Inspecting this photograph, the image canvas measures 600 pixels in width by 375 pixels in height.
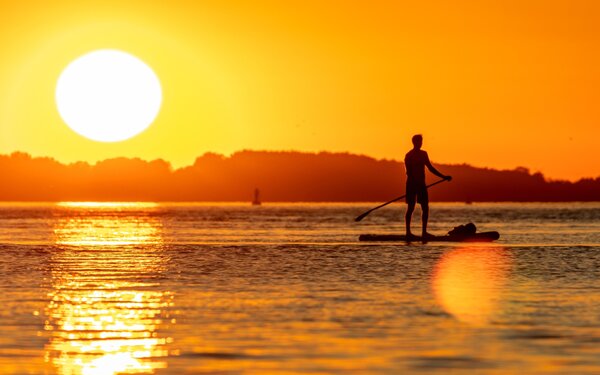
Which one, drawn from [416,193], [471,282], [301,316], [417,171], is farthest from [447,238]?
[301,316]

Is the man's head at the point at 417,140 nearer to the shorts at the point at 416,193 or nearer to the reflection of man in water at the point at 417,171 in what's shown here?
the reflection of man in water at the point at 417,171

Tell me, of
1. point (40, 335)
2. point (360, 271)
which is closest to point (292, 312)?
point (40, 335)

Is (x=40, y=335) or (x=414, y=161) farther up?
(x=414, y=161)

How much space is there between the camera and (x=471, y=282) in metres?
20.2

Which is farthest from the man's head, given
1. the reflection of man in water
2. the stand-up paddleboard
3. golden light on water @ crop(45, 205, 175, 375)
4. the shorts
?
golden light on water @ crop(45, 205, 175, 375)

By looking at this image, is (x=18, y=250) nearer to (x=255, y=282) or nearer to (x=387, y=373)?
(x=255, y=282)

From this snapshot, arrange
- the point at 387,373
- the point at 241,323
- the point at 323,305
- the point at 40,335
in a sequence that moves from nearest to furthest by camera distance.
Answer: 1. the point at 387,373
2. the point at 40,335
3. the point at 241,323
4. the point at 323,305

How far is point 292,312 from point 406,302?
191 centimetres

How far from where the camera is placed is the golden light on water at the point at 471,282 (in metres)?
15.5

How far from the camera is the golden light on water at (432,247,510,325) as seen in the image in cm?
1555

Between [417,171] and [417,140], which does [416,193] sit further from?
[417,140]

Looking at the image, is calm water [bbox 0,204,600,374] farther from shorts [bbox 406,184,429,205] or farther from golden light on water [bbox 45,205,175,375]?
shorts [bbox 406,184,429,205]

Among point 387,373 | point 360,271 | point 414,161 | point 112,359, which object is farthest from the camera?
point 414,161

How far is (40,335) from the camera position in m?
13.2
